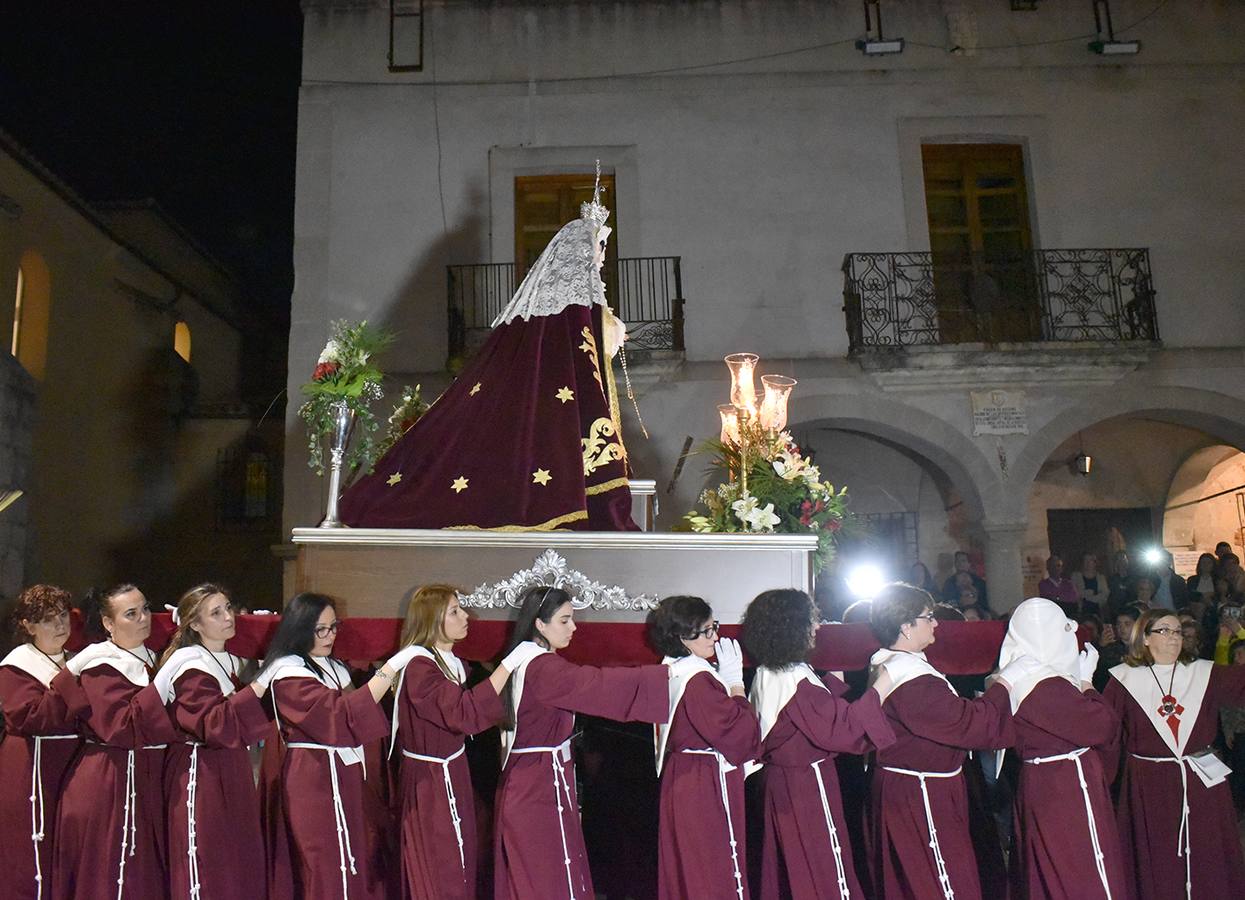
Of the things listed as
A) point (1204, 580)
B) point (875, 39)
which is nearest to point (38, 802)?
point (1204, 580)

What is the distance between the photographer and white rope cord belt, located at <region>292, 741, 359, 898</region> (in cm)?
397

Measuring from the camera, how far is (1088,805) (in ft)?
13.0

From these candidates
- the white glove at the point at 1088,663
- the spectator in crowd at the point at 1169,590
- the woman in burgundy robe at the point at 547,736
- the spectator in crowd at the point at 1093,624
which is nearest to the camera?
the woman in burgundy robe at the point at 547,736

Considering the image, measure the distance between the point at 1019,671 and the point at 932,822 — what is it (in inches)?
27.1

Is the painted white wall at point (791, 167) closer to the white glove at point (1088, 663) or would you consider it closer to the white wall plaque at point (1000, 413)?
the white wall plaque at point (1000, 413)

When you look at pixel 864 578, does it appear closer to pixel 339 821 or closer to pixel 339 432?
pixel 339 432

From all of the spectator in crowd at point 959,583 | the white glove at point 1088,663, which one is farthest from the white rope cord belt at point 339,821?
the spectator in crowd at point 959,583

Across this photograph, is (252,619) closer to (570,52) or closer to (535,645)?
(535,645)

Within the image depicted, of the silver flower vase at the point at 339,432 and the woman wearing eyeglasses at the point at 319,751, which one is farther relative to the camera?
the silver flower vase at the point at 339,432

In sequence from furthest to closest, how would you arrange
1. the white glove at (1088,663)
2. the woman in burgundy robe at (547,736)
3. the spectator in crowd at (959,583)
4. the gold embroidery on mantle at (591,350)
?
the spectator in crowd at (959,583), the gold embroidery on mantle at (591,350), the white glove at (1088,663), the woman in burgundy robe at (547,736)

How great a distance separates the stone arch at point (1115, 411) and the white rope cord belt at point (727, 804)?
714cm

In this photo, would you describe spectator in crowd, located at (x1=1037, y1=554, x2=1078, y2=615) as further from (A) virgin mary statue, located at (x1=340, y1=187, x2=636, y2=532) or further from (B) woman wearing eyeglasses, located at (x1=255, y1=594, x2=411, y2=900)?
(B) woman wearing eyeglasses, located at (x1=255, y1=594, x2=411, y2=900)

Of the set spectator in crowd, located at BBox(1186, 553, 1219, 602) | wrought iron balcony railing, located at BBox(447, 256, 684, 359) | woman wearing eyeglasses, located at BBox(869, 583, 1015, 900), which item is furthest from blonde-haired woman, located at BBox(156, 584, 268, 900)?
spectator in crowd, located at BBox(1186, 553, 1219, 602)

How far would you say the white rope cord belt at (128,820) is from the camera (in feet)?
13.8
